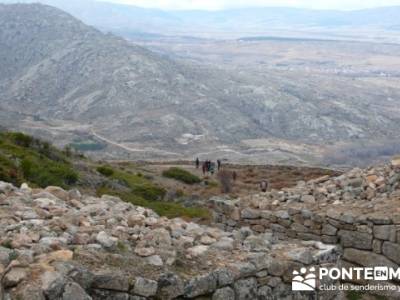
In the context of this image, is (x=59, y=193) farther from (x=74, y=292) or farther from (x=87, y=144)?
(x=87, y=144)

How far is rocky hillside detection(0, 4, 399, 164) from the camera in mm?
116812

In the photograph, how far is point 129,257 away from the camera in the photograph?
23.5ft

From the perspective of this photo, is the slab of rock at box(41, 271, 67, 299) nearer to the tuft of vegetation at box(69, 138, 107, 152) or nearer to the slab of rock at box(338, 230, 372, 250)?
the slab of rock at box(338, 230, 372, 250)

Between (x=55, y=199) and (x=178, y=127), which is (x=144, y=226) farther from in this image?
(x=178, y=127)

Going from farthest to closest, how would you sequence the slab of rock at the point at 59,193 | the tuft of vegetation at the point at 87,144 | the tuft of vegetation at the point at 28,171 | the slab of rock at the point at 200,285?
the tuft of vegetation at the point at 87,144, the tuft of vegetation at the point at 28,171, the slab of rock at the point at 59,193, the slab of rock at the point at 200,285

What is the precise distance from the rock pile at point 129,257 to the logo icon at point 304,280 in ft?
0.31

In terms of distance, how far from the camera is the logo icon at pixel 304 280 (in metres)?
7.88

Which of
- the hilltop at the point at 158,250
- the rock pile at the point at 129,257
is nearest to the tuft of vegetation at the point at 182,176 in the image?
the hilltop at the point at 158,250

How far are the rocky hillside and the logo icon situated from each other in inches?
3477

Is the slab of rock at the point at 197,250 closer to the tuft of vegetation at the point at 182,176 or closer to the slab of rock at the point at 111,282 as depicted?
the slab of rock at the point at 111,282

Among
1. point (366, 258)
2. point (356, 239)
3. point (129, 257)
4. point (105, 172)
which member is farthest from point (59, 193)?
point (105, 172)

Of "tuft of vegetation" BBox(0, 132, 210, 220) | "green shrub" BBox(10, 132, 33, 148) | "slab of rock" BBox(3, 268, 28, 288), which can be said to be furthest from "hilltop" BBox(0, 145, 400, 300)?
"green shrub" BBox(10, 132, 33, 148)

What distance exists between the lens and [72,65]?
16050 cm

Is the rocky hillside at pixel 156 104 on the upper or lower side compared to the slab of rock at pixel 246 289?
lower
